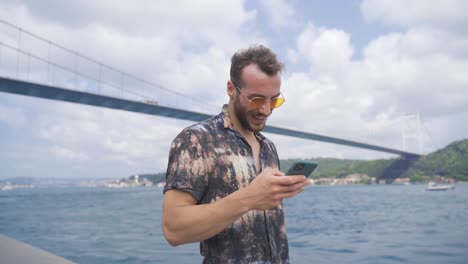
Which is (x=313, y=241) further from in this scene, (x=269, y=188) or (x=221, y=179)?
(x=269, y=188)

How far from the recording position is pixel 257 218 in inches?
45.0

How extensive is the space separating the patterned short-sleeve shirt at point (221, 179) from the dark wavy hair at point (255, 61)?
16 cm

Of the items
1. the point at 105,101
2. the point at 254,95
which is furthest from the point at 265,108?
the point at 105,101

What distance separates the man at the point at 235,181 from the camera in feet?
3.18

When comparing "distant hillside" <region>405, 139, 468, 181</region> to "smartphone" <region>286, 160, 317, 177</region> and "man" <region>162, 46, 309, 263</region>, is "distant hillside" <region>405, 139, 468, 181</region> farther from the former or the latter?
"smartphone" <region>286, 160, 317, 177</region>

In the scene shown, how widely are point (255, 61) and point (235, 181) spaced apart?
35 centimetres

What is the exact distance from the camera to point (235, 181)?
1119mm

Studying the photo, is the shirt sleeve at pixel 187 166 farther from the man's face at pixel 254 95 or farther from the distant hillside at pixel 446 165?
the distant hillside at pixel 446 165

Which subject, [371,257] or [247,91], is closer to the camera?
[247,91]

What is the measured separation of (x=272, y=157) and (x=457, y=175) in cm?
6462

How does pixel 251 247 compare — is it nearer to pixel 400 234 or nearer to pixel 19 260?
pixel 19 260

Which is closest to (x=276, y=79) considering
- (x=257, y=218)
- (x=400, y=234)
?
(x=257, y=218)

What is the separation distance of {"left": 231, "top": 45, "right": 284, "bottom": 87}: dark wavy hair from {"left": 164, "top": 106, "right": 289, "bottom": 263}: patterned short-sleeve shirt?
155 millimetres

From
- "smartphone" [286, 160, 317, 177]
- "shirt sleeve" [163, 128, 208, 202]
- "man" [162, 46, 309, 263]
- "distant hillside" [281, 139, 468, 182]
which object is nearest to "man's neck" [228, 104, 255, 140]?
"man" [162, 46, 309, 263]
